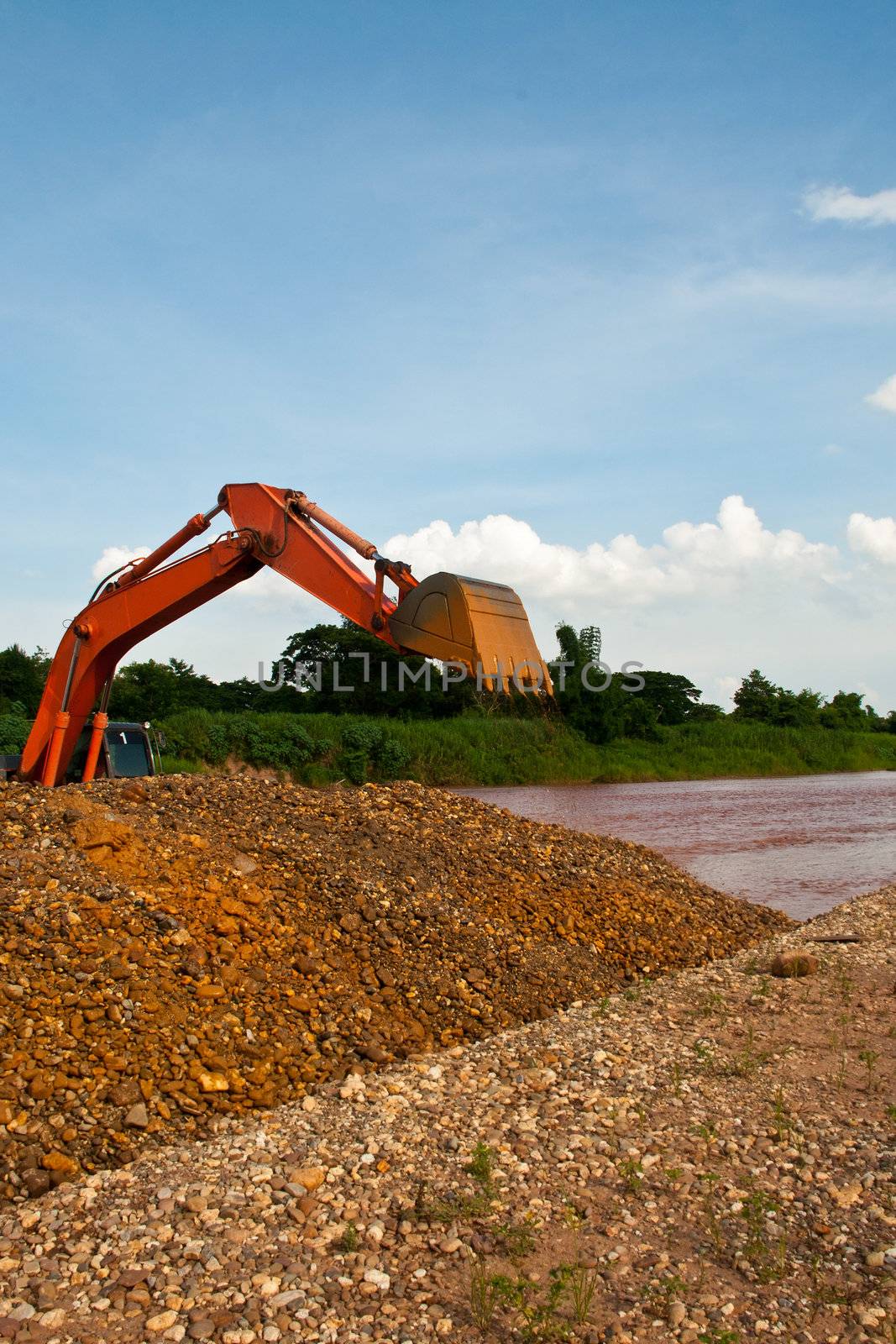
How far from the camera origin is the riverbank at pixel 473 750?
26.4 meters

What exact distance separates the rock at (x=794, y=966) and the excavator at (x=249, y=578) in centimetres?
257

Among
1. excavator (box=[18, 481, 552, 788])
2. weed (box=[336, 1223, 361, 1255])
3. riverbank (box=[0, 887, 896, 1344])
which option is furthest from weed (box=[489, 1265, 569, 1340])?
excavator (box=[18, 481, 552, 788])

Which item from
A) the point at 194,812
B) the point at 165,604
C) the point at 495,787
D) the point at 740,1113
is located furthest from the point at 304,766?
the point at 740,1113

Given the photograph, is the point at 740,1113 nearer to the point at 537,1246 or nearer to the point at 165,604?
the point at 537,1246

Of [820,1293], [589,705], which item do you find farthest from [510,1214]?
[589,705]

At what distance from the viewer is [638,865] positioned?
9188 millimetres

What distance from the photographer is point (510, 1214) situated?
12.3ft

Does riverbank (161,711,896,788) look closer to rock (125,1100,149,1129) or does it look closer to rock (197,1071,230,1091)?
rock (197,1071,230,1091)

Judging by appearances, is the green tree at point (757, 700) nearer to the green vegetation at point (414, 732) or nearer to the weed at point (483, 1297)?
the green vegetation at point (414, 732)

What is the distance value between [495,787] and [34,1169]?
2555 cm

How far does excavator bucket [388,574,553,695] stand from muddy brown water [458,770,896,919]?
526 centimetres

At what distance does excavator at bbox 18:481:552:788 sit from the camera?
6.69 metres

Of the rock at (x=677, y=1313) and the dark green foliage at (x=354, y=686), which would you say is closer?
the rock at (x=677, y=1313)

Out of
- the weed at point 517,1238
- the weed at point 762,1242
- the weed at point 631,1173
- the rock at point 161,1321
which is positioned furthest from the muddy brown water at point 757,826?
the rock at point 161,1321
